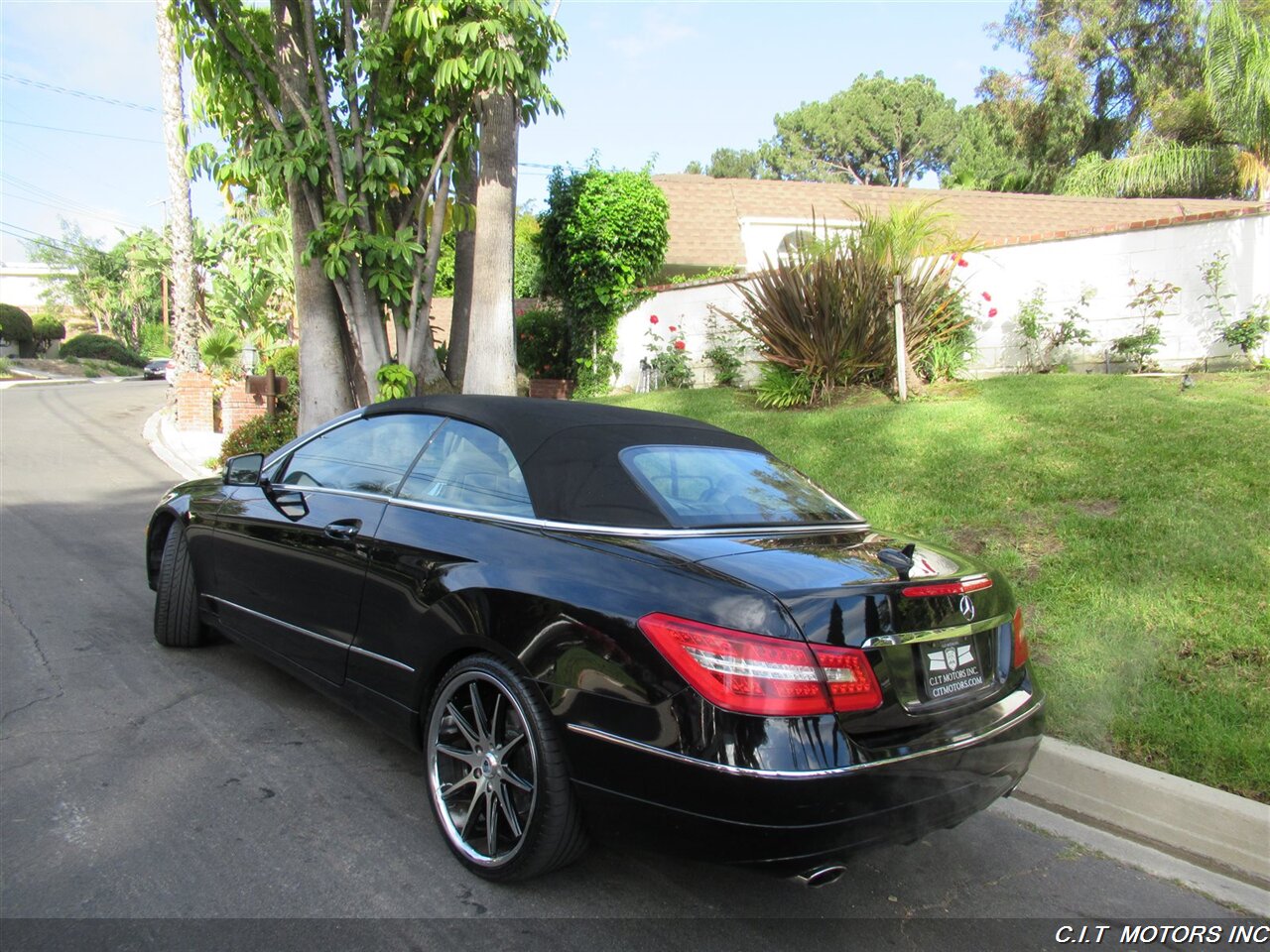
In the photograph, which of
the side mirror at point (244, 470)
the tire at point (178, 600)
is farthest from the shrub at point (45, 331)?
the side mirror at point (244, 470)

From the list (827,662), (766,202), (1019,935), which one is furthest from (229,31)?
(766,202)

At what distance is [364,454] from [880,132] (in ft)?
161

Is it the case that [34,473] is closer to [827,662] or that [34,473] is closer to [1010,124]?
[827,662]

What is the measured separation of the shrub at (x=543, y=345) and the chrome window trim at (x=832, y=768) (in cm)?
1381

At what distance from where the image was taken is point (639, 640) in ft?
8.29

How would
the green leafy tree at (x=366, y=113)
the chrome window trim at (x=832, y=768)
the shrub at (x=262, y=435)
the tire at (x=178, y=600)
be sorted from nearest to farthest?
the chrome window trim at (x=832, y=768) → the tire at (x=178, y=600) → the green leafy tree at (x=366, y=113) → the shrub at (x=262, y=435)

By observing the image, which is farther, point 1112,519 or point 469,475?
point 1112,519

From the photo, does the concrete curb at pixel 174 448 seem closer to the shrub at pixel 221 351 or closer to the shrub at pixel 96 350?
the shrub at pixel 221 351

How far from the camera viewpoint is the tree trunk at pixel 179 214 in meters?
18.0

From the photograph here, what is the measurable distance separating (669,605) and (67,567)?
6.48 metres

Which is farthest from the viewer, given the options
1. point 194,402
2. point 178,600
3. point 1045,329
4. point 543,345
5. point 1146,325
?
point 194,402

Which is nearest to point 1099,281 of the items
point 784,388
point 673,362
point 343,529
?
point 784,388

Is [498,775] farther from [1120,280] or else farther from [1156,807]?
[1120,280]

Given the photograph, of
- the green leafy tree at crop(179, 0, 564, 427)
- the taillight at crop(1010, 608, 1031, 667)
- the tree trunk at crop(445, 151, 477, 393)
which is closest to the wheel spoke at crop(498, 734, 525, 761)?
the taillight at crop(1010, 608, 1031, 667)
